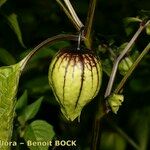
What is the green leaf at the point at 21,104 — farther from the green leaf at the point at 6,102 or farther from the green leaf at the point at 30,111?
the green leaf at the point at 6,102

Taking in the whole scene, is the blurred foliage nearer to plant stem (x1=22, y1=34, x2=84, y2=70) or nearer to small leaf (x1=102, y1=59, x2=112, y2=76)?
small leaf (x1=102, y1=59, x2=112, y2=76)

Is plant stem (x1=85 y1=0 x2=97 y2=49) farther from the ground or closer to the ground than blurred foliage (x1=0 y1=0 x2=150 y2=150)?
farther from the ground

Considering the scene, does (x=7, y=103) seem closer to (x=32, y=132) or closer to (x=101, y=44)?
(x=32, y=132)

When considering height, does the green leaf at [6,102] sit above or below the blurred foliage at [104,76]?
above

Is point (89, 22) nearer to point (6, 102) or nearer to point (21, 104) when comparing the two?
point (6, 102)

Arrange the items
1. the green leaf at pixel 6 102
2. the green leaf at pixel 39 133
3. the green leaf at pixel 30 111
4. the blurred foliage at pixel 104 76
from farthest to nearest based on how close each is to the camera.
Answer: the blurred foliage at pixel 104 76, the green leaf at pixel 30 111, the green leaf at pixel 39 133, the green leaf at pixel 6 102

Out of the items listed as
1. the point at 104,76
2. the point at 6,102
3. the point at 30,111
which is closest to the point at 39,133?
the point at 30,111


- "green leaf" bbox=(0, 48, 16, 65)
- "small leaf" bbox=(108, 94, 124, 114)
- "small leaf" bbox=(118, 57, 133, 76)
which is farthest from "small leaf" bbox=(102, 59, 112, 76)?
"green leaf" bbox=(0, 48, 16, 65)

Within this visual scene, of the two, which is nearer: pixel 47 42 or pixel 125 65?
pixel 47 42

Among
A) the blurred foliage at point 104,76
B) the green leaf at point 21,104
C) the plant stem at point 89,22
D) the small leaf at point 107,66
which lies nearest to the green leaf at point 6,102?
the plant stem at point 89,22
